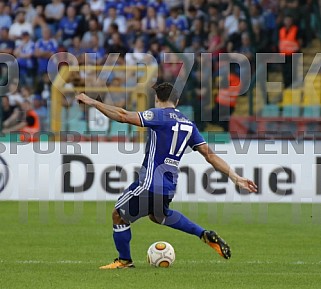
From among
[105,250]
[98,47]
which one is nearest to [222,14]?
[98,47]

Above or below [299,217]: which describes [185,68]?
above

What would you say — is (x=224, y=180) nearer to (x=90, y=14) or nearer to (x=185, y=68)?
(x=185, y=68)

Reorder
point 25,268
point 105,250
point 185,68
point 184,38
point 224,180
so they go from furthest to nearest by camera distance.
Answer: point 184,38
point 185,68
point 224,180
point 105,250
point 25,268

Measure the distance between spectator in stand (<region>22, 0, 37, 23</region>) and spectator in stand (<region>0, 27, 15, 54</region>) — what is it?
0.72 meters

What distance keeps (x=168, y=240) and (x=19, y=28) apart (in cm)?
1187

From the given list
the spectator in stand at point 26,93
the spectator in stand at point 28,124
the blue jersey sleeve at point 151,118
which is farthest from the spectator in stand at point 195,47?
the blue jersey sleeve at point 151,118

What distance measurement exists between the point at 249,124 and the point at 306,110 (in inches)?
58.1

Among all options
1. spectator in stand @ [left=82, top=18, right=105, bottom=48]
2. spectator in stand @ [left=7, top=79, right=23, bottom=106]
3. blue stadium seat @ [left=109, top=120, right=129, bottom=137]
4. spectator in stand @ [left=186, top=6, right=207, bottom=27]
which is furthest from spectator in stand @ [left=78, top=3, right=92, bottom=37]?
blue stadium seat @ [left=109, top=120, right=129, bottom=137]

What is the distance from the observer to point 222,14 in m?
23.9

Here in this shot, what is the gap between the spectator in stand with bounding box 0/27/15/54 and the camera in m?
23.9

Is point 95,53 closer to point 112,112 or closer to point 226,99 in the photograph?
point 226,99

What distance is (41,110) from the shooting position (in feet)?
71.0

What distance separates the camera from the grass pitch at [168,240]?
31.9 feet

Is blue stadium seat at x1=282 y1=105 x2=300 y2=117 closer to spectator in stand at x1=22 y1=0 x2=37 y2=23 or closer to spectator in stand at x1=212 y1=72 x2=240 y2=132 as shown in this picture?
spectator in stand at x1=212 y1=72 x2=240 y2=132
